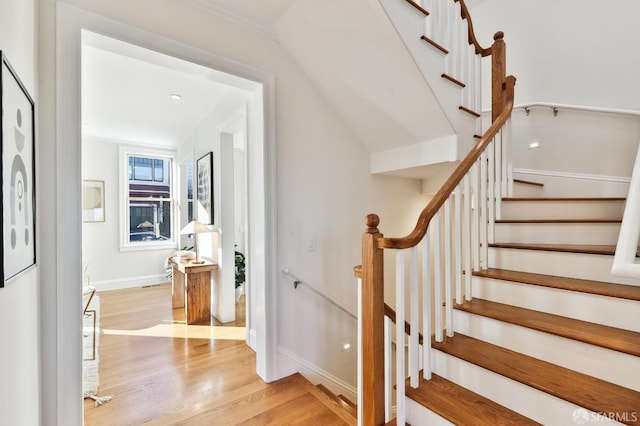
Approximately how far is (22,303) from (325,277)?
1.90m

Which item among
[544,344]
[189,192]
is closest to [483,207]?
[544,344]

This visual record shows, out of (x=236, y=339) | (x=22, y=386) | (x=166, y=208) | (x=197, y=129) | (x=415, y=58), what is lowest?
(x=236, y=339)

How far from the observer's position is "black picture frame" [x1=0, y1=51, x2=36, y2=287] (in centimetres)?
86

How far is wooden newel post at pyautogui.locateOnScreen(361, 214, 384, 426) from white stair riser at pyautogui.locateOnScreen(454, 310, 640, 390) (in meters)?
0.66

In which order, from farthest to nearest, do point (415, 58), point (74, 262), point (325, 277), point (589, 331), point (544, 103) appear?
1. point (544, 103)
2. point (325, 277)
3. point (415, 58)
4. point (74, 262)
5. point (589, 331)

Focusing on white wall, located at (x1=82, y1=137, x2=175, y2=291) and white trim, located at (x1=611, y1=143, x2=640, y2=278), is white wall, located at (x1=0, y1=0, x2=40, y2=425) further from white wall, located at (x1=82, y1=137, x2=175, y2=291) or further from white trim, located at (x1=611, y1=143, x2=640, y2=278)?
white wall, located at (x1=82, y1=137, x2=175, y2=291)

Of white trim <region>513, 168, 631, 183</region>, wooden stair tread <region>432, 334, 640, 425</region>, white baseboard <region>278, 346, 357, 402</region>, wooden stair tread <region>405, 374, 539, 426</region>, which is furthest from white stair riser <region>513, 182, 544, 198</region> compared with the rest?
white baseboard <region>278, 346, 357, 402</region>

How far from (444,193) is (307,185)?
116cm

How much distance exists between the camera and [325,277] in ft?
8.34

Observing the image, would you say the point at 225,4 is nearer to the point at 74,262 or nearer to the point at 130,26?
the point at 130,26

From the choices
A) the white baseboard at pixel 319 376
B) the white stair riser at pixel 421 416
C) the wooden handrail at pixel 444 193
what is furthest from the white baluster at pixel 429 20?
the white baseboard at pixel 319 376

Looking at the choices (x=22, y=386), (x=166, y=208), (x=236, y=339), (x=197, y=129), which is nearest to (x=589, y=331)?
(x=22, y=386)

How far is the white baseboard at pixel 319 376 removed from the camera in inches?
89.4

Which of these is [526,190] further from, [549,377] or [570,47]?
[549,377]
